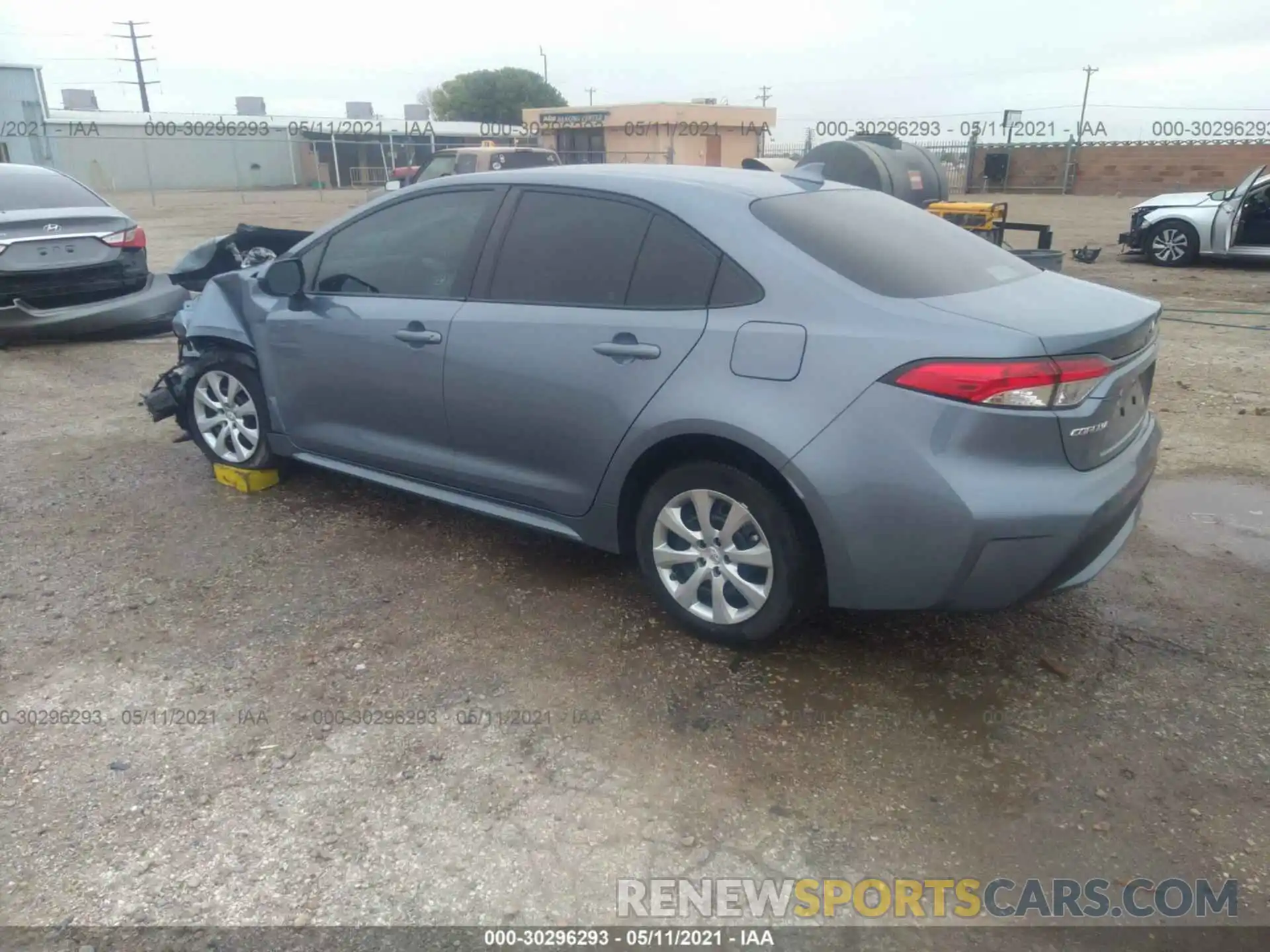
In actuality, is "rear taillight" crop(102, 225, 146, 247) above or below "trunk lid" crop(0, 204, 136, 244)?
below

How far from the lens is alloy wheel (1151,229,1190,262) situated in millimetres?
13250

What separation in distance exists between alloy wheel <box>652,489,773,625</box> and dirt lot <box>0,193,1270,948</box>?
212mm

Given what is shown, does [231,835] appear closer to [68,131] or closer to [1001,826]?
[1001,826]

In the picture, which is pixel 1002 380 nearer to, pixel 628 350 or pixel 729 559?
pixel 729 559

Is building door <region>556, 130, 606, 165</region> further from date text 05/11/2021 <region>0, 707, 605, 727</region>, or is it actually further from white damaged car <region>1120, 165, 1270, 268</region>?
date text 05/11/2021 <region>0, 707, 605, 727</region>

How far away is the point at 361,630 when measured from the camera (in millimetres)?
3559

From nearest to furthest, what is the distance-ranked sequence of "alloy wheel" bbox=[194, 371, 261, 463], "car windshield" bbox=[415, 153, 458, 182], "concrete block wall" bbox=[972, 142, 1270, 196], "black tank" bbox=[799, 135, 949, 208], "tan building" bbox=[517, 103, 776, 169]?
"alloy wheel" bbox=[194, 371, 261, 463]
"black tank" bbox=[799, 135, 949, 208]
"car windshield" bbox=[415, 153, 458, 182]
"concrete block wall" bbox=[972, 142, 1270, 196]
"tan building" bbox=[517, 103, 776, 169]

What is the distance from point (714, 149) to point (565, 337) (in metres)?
41.1

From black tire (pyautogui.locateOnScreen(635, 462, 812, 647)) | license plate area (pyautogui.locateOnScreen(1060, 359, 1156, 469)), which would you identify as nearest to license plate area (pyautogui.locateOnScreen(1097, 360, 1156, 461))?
license plate area (pyautogui.locateOnScreen(1060, 359, 1156, 469))

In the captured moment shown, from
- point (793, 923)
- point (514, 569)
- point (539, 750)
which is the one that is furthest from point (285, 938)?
point (514, 569)

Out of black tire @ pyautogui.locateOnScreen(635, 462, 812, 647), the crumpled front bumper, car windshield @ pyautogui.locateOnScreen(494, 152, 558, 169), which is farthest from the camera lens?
car windshield @ pyautogui.locateOnScreen(494, 152, 558, 169)

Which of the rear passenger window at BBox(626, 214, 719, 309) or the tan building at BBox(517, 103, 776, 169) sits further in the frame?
the tan building at BBox(517, 103, 776, 169)

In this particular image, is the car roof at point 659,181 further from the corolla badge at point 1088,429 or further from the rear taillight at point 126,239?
the rear taillight at point 126,239

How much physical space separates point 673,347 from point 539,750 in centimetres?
137
